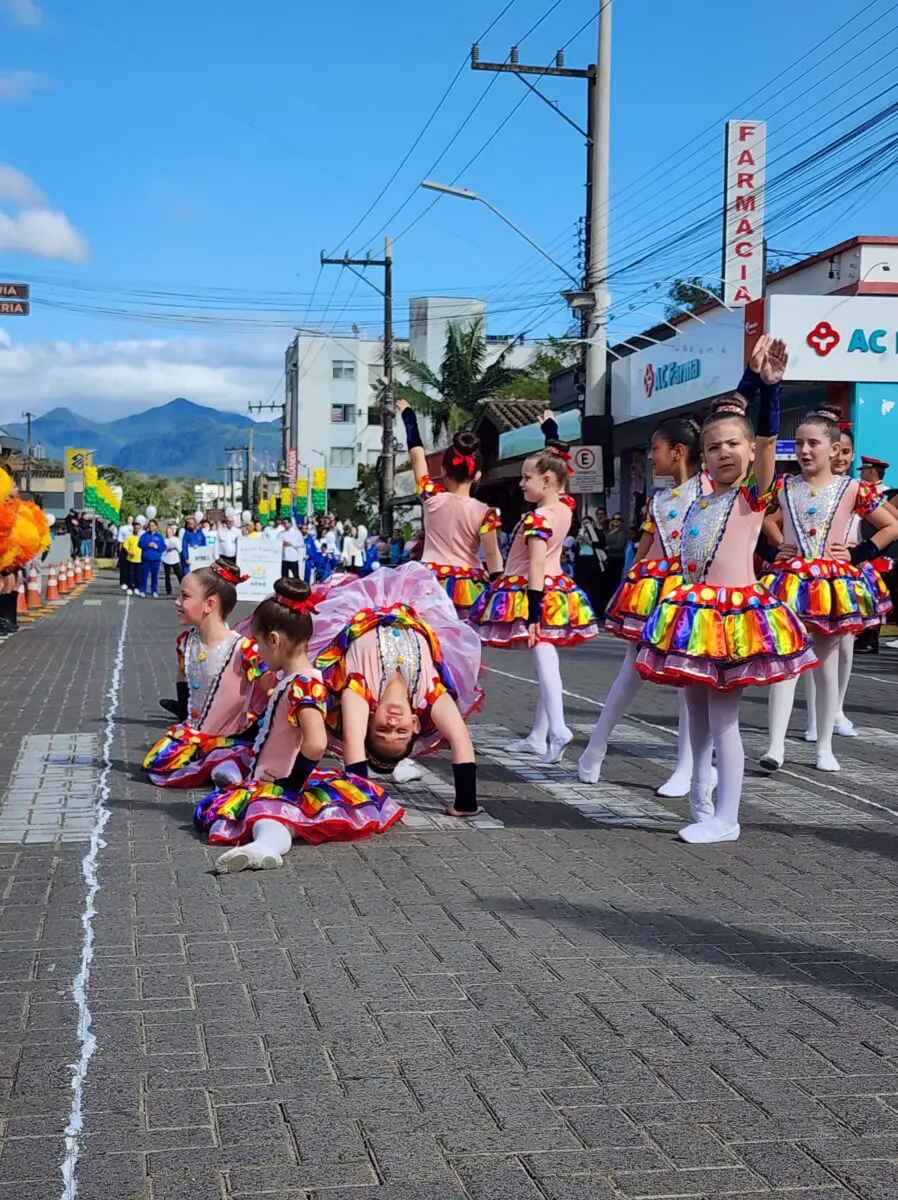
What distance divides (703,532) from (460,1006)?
303 centimetres

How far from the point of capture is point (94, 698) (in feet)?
40.8

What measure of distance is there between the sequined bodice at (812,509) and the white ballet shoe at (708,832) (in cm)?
276

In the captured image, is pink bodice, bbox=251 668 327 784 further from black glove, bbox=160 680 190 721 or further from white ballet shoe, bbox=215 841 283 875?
black glove, bbox=160 680 190 721

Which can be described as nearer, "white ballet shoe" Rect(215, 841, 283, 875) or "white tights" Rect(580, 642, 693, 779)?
"white ballet shoe" Rect(215, 841, 283, 875)

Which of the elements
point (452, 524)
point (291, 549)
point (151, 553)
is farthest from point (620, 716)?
point (151, 553)

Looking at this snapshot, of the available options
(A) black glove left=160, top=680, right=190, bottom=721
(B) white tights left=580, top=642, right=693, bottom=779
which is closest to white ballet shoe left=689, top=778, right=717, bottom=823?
(B) white tights left=580, top=642, right=693, bottom=779

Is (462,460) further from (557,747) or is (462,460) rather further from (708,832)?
(708,832)

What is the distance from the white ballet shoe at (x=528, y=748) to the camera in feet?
30.3

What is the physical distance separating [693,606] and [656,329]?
1071 inches

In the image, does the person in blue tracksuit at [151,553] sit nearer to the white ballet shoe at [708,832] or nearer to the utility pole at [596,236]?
the utility pole at [596,236]

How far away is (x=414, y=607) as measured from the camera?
725cm

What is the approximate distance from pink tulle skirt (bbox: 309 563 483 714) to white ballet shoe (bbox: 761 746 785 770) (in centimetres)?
207

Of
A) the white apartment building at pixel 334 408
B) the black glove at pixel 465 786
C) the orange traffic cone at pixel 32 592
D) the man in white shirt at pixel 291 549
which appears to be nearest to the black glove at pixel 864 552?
the black glove at pixel 465 786

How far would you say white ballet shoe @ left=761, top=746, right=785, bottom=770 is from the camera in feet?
27.9
